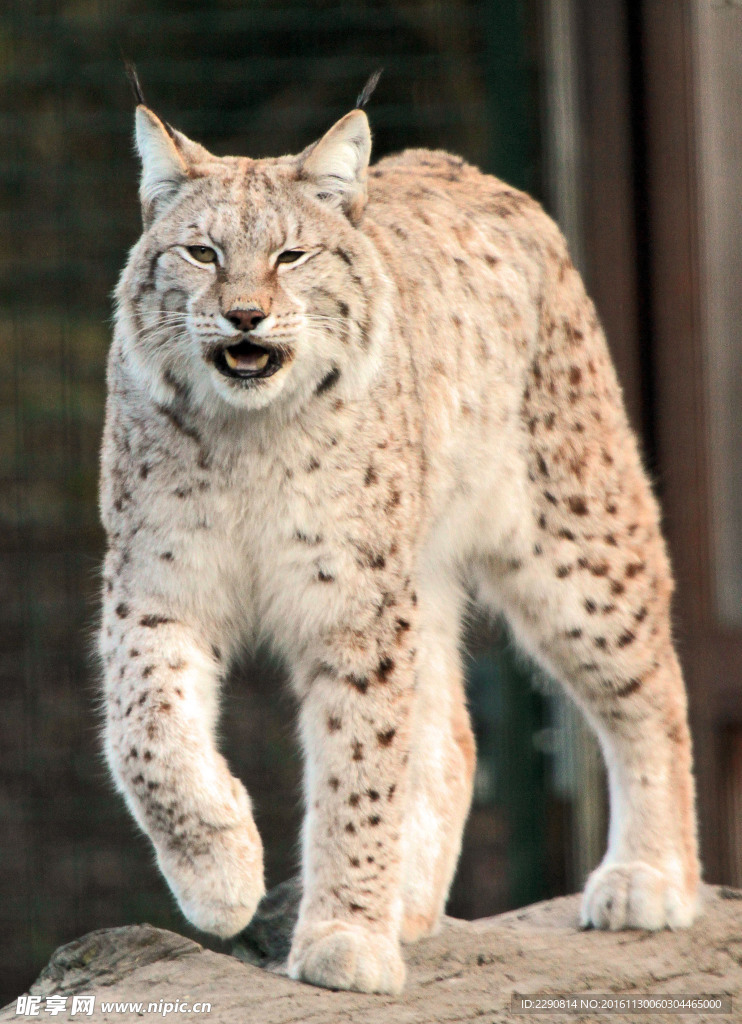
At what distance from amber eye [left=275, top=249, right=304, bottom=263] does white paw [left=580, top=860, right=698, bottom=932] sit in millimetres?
1537

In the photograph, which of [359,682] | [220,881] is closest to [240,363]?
[359,682]

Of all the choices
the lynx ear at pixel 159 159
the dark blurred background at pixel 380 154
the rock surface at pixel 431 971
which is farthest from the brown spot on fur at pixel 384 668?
the dark blurred background at pixel 380 154

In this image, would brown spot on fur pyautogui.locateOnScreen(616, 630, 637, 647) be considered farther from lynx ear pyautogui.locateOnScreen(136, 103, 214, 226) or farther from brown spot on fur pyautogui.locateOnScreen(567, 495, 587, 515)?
lynx ear pyautogui.locateOnScreen(136, 103, 214, 226)

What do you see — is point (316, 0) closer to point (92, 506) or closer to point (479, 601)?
point (92, 506)

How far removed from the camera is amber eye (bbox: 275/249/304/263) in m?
2.89

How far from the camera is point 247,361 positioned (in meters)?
2.82

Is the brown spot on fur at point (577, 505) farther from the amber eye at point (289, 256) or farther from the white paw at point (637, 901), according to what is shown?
the amber eye at point (289, 256)

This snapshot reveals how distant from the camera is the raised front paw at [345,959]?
2.95 metres

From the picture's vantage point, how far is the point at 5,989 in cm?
545

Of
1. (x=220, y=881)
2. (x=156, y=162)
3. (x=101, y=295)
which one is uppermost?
(x=101, y=295)

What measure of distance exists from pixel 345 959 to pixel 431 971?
1.11ft


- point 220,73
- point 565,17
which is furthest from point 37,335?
point 565,17

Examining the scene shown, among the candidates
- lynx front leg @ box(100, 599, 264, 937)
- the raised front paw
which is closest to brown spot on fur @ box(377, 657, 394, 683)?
lynx front leg @ box(100, 599, 264, 937)

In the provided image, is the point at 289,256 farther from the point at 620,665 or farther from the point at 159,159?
the point at 620,665
